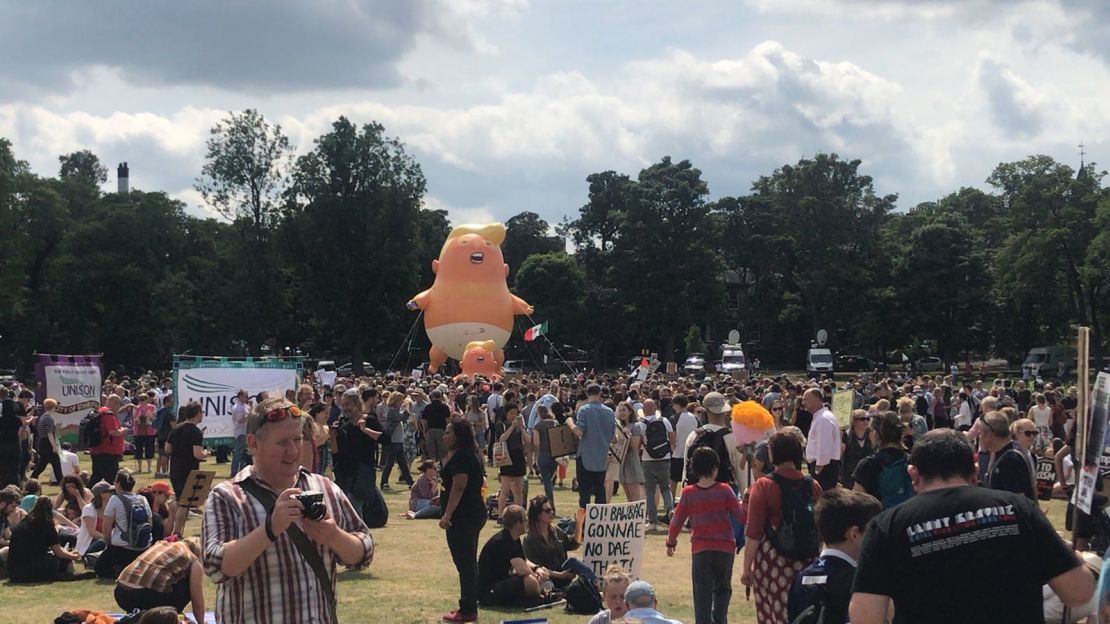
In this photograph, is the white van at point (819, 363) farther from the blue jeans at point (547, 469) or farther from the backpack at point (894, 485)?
the backpack at point (894, 485)

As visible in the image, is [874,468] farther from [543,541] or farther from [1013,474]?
[543,541]

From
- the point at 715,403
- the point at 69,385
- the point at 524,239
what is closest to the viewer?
the point at 715,403

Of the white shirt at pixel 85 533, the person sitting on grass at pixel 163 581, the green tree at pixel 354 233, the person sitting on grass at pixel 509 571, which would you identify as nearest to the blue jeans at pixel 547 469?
the person sitting on grass at pixel 509 571

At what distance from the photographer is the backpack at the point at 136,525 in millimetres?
10633

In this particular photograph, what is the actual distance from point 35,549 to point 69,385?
10.7m

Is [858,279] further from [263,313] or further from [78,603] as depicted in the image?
[78,603]

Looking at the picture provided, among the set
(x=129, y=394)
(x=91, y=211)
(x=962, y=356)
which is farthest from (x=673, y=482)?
(x=962, y=356)

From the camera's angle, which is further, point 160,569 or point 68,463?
point 68,463

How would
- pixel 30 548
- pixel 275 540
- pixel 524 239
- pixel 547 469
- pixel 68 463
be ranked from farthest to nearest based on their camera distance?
pixel 524 239 < pixel 68 463 < pixel 547 469 < pixel 30 548 < pixel 275 540

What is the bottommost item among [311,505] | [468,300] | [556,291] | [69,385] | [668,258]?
[69,385]

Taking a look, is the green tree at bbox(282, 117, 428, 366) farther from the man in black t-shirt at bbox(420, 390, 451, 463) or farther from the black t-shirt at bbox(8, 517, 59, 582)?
the black t-shirt at bbox(8, 517, 59, 582)

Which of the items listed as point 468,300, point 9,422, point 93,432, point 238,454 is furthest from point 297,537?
point 468,300

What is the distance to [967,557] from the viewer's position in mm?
3566

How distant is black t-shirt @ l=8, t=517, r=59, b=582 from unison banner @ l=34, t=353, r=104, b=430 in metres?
10.2
